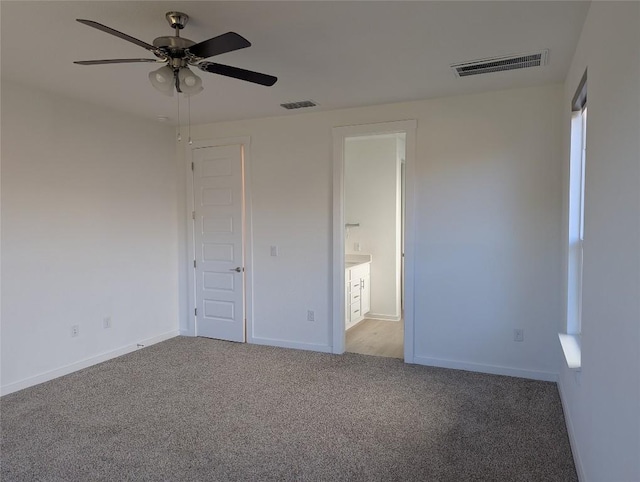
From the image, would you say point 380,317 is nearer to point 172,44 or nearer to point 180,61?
point 180,61

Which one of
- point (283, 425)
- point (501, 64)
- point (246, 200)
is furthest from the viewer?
point (246, 200)

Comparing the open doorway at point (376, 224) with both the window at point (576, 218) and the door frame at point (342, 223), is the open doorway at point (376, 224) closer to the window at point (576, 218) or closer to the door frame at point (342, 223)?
the door frame at point (342, 223)

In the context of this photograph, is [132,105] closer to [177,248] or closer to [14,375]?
[177,248]

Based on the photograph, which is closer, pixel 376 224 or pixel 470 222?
pixel 470 222

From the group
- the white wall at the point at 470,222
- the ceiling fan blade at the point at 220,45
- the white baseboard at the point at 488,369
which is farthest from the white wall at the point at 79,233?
the white baseboard at the point at 488,369

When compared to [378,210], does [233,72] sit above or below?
above

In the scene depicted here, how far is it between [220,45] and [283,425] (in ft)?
7.85

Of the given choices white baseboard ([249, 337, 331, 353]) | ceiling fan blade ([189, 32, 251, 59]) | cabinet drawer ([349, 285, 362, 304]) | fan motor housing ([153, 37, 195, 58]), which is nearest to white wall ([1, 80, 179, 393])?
white baseboard ([249, 337, 331, 353])

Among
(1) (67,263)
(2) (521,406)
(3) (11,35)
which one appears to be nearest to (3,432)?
(1) (67,263)

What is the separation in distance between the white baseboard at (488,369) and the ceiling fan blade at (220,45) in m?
3.23

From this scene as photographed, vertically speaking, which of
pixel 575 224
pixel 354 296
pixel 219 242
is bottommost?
pixel 354 296

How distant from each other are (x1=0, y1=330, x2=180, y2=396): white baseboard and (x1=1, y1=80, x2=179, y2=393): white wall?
0.01 meters

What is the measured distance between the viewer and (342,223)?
445cm

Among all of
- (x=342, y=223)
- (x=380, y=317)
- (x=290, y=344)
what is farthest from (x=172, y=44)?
(x=380, y=317)
